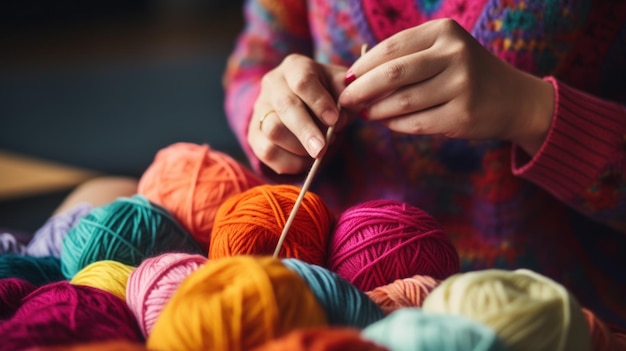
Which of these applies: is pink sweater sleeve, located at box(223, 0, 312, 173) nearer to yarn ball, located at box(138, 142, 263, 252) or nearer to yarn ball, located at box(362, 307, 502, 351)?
yarn ball, located at box(138, 142, 263, 252)

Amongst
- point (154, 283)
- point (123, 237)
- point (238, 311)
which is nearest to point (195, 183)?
point (123, 237)

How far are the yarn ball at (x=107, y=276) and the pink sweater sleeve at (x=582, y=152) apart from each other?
0.44 metres

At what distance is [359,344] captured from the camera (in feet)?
1.24

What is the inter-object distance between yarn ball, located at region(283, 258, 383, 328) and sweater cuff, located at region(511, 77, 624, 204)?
35 cm

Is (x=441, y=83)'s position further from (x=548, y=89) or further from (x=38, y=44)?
(x=38, y=44)

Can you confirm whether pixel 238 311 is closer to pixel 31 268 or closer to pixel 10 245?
pixel 31 268

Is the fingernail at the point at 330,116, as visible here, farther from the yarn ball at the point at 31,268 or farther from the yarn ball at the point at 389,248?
the yarn ball at the point at 31,268

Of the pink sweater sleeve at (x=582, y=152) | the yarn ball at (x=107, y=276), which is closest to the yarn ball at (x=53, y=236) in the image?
the yarn ball at (x=107, y=276)

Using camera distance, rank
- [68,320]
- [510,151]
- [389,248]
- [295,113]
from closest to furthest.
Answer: [68,320] < [389,248] < [295,113] < [510,151]

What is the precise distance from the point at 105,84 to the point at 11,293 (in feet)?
8.05

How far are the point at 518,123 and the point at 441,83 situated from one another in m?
0.12

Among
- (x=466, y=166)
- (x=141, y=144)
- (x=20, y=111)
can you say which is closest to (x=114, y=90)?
(x=20, y=111)

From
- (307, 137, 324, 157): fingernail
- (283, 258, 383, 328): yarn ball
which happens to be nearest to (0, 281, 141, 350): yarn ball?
(283, 258, 383, 328): yarn ball

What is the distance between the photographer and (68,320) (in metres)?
0.47
